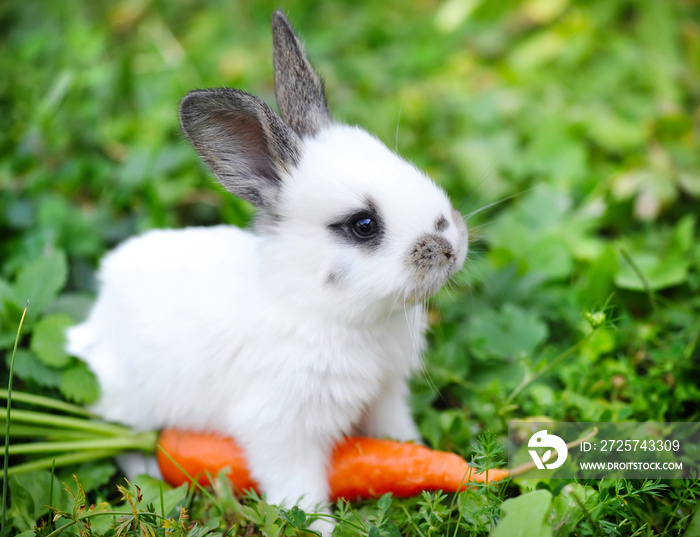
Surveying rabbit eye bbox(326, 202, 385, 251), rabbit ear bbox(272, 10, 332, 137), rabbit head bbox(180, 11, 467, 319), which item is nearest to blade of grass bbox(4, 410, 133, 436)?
rabbit head bbox(180, 11, 467, 319)

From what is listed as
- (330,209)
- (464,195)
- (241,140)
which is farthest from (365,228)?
(464,195)

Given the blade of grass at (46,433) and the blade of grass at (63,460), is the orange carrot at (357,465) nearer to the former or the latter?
the blade of grass at (63,460)

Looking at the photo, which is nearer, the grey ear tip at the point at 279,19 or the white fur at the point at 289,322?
the white fur at the point at 289,322

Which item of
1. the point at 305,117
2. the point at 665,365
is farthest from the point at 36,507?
the point at 665,365

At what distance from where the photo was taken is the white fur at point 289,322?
206cm

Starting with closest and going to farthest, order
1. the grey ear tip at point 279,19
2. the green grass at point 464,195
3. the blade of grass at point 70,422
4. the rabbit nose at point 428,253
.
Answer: the rabbit nose at point 428,253 < the green grass at point 464,195 < the grey ear tip at point 279,19 < the blade of grass at point 70,422

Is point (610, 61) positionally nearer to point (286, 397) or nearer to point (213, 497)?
point (286, 397)

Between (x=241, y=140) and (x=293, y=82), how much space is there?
316 millimetres

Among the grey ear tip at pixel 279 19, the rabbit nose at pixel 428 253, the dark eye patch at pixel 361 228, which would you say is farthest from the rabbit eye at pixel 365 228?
the grey ear tip at pixel 279 19

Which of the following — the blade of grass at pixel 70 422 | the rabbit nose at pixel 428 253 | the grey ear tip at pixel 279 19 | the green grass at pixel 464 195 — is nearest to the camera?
the rabbit nose at pixel 428 253

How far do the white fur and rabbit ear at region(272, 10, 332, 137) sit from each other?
0.08 m

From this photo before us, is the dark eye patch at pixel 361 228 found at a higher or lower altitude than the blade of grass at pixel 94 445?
higher

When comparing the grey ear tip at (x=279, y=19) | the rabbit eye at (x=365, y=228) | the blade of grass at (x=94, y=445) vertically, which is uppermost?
the grey ear tip at (x=279, y=19)

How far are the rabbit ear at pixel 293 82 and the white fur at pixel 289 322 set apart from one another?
0.08 meters
